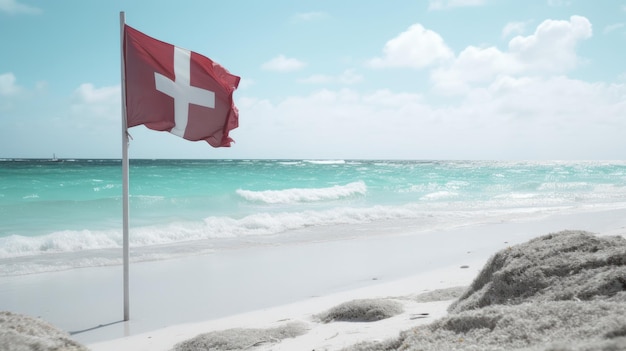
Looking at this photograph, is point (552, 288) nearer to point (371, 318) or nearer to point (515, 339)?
point (515, 339)

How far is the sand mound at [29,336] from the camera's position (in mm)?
2639

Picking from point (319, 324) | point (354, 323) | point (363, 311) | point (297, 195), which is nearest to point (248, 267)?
point (319, 324)

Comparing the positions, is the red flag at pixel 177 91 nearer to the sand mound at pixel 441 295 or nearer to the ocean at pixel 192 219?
the sand mound at pixel 441 295

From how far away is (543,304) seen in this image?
135 inches

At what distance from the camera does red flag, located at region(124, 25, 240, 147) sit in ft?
21.1

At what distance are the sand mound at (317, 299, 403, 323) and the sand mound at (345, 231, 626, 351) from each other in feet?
2.35

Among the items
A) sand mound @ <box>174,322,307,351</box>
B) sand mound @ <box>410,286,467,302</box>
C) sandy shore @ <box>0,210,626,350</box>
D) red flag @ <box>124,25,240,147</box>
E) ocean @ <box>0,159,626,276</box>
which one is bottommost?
ocean @ <box>0,159,626,276</box>

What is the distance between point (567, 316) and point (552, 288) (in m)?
1.02

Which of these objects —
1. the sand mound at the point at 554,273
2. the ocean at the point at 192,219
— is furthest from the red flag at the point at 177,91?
the ocean at the point at 192,219

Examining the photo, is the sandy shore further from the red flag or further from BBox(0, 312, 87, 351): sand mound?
the red flag

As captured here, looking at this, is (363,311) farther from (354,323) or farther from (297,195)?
(297,195)

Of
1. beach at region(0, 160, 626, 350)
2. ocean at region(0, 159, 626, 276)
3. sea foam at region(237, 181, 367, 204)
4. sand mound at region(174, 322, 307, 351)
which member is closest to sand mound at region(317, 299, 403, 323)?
beach at region(0, 160, 626, 350)

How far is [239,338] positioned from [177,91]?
3.70 meters

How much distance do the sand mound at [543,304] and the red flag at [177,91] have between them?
4.22 metres
